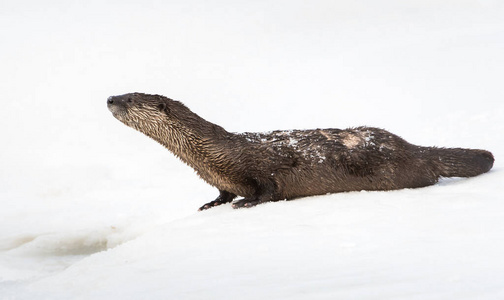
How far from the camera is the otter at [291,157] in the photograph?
494 centimetres

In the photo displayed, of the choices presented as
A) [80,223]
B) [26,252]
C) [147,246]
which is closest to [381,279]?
[147,246]

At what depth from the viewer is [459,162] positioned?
518cm

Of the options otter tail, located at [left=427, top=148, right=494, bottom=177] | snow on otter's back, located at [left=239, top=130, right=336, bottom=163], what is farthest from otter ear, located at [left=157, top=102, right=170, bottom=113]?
otter tail, located at [left=427, top=148, right=494, bottom=177]

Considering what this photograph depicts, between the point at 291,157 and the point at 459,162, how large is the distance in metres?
1.68

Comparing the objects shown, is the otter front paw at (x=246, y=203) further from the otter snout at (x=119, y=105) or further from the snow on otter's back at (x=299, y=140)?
the otter snout at (x=119, y=105)

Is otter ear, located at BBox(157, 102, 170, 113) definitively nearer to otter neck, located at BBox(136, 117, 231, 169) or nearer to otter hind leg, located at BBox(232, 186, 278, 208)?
otter neck, located at BBox(136, 117, 231, 169)

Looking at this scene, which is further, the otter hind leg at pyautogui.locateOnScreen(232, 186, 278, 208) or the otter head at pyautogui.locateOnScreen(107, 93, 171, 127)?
the otter head at pyautogui.locateOnScreen(107, 93, 171, 127)

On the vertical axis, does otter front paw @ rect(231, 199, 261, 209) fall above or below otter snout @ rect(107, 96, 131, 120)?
below

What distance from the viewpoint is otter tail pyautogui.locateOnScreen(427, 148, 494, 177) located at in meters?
5.14

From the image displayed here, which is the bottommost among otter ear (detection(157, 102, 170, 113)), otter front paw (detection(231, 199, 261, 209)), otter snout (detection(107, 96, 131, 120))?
otter front paw (detection(231, 199, 261, 209))

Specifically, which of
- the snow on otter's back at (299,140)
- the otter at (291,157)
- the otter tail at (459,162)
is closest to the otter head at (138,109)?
the otter at (291,157)

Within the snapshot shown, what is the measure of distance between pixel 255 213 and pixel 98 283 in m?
1.66

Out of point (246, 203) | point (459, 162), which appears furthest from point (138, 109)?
point (459, 162)

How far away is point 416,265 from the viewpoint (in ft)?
8.72
